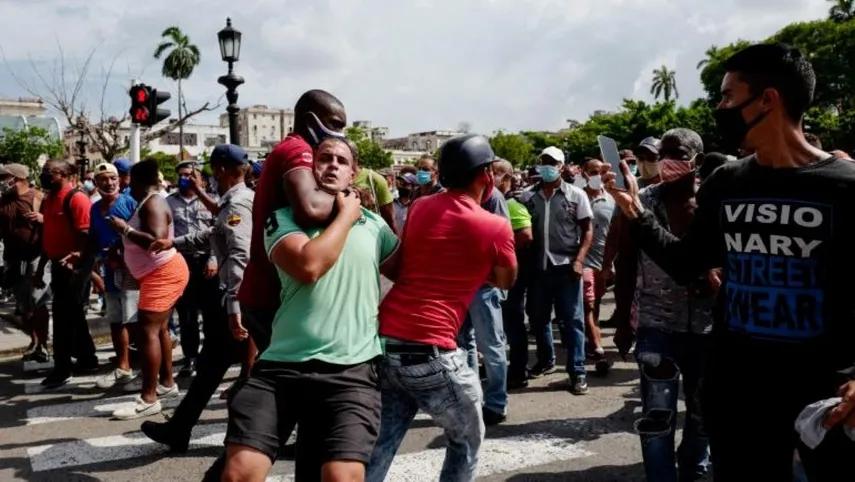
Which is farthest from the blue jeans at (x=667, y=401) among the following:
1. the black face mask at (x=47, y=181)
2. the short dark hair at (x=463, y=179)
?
the black face mask at (x=47, y=181)

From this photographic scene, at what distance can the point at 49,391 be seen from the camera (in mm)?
7023

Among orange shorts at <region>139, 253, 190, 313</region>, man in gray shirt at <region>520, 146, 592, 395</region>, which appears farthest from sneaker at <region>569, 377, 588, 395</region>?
orange shorts at <region>139, 253, 190, 313</region>

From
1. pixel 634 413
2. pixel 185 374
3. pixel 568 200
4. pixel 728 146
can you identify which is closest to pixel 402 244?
pixel 728 146

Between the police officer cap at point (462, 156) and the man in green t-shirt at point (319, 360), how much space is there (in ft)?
2.01

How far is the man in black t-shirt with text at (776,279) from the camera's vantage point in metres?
2.44

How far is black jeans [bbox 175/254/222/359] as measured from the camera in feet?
21.6

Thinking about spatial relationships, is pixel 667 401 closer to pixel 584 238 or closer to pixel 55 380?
pixel 584 238

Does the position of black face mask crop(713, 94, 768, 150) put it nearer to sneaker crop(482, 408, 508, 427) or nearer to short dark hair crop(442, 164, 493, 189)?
short dark hair crop(442, 164, 493, 189)

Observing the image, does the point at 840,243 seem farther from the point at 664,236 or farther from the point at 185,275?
the point at 185,275

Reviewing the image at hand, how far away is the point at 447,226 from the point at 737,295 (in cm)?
117

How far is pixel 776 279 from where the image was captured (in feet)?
8.30

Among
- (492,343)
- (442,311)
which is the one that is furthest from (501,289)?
(492,343)

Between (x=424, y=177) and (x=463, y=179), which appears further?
(x=424, y=177)

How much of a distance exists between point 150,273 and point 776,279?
4.69 metres
